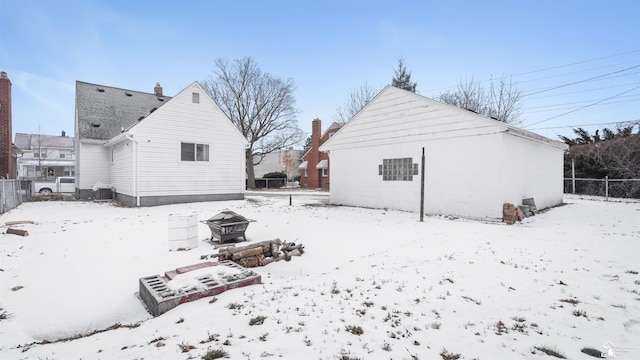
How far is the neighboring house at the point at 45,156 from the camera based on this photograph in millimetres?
41812

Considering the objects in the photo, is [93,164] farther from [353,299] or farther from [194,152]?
[353,299]

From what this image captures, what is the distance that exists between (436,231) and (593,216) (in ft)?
23.9

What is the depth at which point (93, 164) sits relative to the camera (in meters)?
18.0

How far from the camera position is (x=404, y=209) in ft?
41.6

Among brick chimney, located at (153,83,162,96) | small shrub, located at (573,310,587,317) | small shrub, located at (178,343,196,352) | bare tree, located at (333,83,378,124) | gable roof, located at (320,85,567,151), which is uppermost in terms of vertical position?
bare tree, located at (333,83,378,124)

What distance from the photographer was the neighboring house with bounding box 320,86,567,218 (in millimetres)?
A: 10195

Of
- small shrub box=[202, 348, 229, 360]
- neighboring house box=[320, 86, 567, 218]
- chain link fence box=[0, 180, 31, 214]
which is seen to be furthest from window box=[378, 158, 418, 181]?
chain link fence box=[0, 180, 31, 214]

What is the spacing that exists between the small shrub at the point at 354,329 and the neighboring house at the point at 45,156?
51803mm

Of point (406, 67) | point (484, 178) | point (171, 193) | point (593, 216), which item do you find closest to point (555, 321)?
point (484, 178)

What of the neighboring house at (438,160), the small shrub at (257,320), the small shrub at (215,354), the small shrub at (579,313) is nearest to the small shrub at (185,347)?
the small shrub at (215,354)

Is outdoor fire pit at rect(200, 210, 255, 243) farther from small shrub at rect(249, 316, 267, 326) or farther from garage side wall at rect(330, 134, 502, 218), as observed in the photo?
garage side wall at rect(330, 134, 502, 218)

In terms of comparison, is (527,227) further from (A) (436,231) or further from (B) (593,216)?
(B) (593,216)

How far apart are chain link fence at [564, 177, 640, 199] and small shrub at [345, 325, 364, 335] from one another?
850 inches

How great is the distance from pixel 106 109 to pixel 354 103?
24876mm
